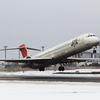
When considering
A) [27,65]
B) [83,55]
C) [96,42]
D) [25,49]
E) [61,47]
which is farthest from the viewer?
[83,55]

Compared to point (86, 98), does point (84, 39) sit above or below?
above

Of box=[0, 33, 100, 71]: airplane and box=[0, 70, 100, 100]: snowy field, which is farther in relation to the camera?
box=[0, 33, 100, 71]: airplane

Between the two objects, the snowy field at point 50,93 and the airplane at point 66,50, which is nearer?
the snowy field at point 50,93

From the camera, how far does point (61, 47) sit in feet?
126

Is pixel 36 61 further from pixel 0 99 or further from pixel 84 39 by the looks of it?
pixel 0 99

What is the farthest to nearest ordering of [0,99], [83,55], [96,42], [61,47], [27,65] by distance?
[83,55], [27,65], [61,47], [96,42], [0,99]

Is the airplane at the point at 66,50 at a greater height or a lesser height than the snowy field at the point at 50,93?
greater

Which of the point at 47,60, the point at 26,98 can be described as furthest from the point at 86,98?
the point at 47,60

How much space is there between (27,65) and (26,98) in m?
33.0

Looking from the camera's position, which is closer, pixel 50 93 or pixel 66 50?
pixel 50 93

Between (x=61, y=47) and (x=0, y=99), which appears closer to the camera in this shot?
(x=0, y=99)

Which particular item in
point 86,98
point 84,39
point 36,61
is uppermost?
point 84,39

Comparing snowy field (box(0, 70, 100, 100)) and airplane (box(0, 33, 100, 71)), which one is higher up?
airplane (box(0, 33, 100, 71))

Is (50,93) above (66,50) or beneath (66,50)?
beneath
